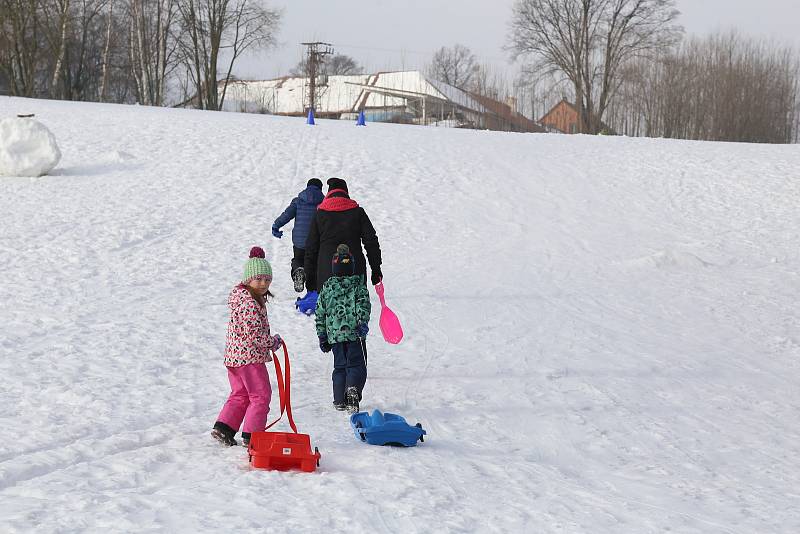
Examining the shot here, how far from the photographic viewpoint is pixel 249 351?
5.51 metres

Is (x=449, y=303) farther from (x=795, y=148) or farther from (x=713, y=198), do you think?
(x=795, y=148)

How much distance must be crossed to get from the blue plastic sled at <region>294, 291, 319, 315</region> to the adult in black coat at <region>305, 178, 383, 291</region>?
3022 millimetres

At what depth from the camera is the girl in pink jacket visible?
553 cm

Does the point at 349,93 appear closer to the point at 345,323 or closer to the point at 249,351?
the point at 345,323

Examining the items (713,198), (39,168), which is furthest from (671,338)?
(39,168)

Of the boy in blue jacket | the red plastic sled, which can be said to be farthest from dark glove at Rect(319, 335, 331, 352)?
the boy in blue jacket

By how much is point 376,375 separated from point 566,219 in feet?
30.1

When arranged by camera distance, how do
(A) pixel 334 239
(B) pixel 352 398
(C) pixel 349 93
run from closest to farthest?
(B) pixel 352 398
(A) pixel 334 239
(C) pixel 349 93

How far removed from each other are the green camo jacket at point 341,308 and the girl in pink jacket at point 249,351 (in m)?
0.90

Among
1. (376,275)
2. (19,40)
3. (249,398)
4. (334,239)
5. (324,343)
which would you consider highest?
(19,40)

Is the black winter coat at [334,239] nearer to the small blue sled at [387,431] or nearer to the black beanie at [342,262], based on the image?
the black beanie at [342,262]

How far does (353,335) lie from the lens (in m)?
6.46

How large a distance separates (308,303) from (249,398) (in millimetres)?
4510

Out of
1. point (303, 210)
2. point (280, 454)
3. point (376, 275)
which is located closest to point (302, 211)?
point (303, 210)
